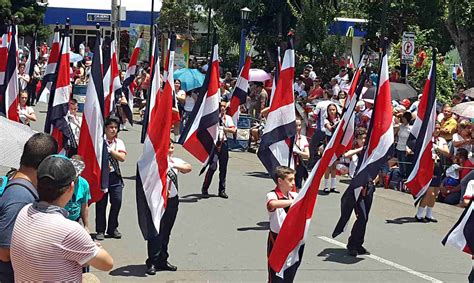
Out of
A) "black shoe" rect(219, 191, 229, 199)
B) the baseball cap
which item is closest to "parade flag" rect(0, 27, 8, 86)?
"black shoe" rect(219, 191, 229, 199)

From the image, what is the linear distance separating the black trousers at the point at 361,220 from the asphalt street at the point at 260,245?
225 mm

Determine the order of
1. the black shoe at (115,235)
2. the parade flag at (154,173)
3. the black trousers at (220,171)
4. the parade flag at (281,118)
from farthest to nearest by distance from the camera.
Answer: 1. the black trousers at (220,171)
2. the parade flag at (281,118)
3. the black shoe at (115,235)
4. the parade flag at (154,173)

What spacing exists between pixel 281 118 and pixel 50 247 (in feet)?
24.2

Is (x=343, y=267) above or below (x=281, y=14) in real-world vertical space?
below

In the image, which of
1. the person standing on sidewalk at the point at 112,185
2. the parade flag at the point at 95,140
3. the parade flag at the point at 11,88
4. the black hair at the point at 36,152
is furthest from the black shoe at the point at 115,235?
the black hair at the point at 36,152

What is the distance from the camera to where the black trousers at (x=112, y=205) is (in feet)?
33.7

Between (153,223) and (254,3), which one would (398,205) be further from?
(254,3)

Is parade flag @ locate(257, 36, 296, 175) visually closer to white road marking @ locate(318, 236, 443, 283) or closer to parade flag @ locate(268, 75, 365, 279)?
white road marking @ locate(318, 236, 443, 283)

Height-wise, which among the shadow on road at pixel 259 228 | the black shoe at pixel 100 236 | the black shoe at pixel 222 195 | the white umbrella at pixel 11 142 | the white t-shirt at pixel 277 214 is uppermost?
the white umbrella at pixel 11 142

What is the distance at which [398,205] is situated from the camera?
46.5 feet

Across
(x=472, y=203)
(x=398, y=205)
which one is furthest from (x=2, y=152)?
(x=398, y=205)

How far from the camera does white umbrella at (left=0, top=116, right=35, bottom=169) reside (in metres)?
5.36

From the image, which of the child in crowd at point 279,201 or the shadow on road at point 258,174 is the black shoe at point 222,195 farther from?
the child in crowd at point 279,201

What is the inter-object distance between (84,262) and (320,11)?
894 inches
